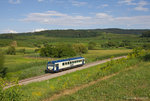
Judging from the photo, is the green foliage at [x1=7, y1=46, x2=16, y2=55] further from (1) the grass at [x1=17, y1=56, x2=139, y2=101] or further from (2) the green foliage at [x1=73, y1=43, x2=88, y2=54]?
(1) the grass at [x1=17, y1=56, x2=139, y2=101]

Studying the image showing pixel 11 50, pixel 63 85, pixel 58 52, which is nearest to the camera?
pixel 63 85

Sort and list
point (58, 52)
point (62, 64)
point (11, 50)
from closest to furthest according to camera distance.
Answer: point (62, 64) < point (58, 52) < point (11, 50)

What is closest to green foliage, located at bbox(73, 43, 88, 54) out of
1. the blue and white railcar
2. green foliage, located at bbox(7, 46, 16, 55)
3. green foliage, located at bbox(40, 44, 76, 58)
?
green foliage, located at bbox(40, 44, 76, 58)

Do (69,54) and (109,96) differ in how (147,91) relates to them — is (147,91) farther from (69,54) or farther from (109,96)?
(69,54)

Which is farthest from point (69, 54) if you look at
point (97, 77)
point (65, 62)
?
point (97, 77)

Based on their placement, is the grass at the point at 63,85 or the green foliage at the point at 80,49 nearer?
the grass at the point at 63,85

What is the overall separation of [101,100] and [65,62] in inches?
1304

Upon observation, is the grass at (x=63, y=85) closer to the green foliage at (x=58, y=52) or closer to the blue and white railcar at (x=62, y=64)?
the blue and white railcar at (x=62, y=64)

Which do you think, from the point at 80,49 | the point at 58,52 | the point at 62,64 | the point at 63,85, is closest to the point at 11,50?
the point at 58,52

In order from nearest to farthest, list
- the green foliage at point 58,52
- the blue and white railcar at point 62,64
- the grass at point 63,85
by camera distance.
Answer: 1. the grass at point 63,85
2. the blue and white railcar at point 62,64
3. the green foliage at point 58,52

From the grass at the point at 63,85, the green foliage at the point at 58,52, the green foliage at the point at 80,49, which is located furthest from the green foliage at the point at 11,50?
the grass at the point at 63,85

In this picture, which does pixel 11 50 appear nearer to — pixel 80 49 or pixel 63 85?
pixel 80 49

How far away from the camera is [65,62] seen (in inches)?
1674

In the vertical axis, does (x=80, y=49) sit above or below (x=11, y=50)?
below
